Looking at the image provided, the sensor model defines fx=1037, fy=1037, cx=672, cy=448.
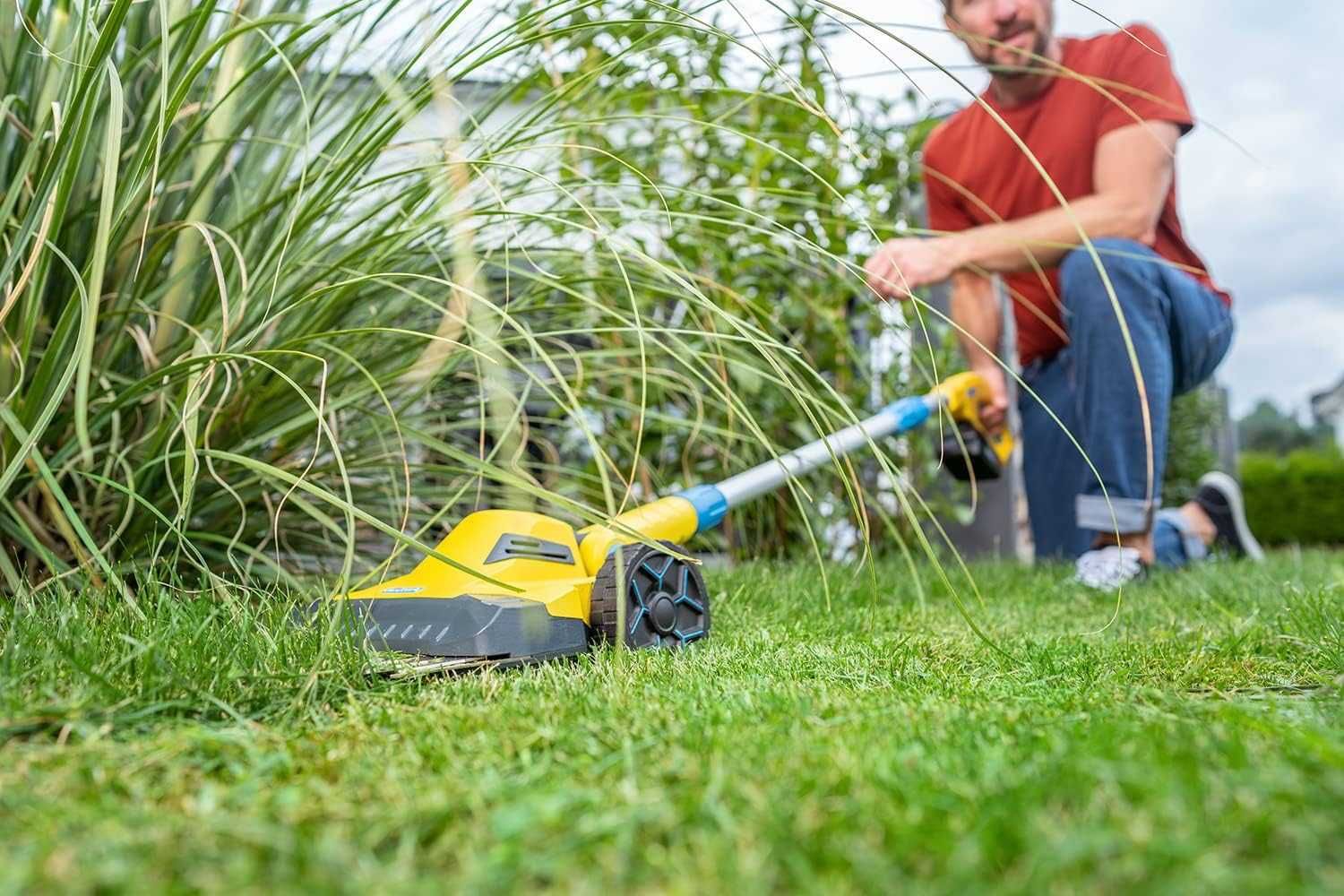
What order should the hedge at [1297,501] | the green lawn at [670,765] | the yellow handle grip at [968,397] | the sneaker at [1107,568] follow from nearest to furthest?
the green lawn at [670,765]
the sneaker at [1107,568]
the yellow handle grip at [968,397]
the hedge at [1297,501]

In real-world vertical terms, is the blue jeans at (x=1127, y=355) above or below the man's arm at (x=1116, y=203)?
below

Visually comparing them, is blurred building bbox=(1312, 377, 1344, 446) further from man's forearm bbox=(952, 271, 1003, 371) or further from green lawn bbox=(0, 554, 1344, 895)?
green lawn bbox=(0, 554, 1344, 895)

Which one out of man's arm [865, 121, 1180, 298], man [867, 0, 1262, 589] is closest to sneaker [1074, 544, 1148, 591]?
man [867, 0, 1262, 589]

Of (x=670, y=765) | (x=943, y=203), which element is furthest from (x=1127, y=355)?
(x=670, y=765)

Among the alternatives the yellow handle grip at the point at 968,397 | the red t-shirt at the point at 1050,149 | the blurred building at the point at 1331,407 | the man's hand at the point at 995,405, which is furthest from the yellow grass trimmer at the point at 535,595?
the blurred building at the point at 1331,407

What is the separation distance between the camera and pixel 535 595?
1.11 metres

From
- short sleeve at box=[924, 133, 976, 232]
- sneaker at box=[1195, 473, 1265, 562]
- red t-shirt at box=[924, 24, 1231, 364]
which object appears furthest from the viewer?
sneaker at box=[1195, 473, 1265, 562]

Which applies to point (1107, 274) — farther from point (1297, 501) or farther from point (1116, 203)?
point (1297, 501)

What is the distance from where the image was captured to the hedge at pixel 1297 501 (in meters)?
9.04

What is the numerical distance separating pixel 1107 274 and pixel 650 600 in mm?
1435

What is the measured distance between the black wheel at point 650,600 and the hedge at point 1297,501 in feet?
30.2

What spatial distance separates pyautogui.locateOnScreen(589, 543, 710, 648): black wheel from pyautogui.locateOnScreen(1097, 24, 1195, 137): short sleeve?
5.18ft

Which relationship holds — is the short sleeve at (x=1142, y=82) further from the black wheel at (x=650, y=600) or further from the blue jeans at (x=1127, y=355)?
the black wheel at (x=650, y=600)

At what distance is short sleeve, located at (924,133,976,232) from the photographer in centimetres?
273
